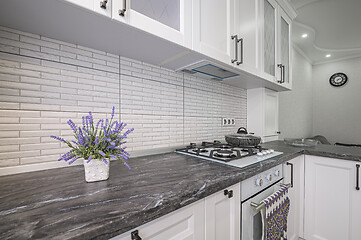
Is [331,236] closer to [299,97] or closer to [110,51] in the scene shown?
[110,51]

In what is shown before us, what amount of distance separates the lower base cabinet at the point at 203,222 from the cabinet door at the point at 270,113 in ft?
4.66

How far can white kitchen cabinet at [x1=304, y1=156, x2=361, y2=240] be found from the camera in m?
1.26

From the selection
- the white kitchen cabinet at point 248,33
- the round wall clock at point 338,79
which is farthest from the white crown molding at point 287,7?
the round wall clock at point 338,79

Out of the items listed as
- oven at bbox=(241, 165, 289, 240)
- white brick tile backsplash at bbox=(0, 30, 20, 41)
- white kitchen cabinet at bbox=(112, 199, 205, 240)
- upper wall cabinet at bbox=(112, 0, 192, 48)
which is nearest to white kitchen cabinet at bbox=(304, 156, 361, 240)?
oven at bbox=(241, 165, 289, 240)

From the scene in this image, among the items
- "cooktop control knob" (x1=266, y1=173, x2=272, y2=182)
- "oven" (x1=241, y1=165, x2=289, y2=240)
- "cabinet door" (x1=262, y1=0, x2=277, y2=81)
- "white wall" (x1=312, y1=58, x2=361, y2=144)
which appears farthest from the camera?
"white wall" (x1=312, y1=58, x2=361, y2=144)

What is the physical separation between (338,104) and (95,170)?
5.32m

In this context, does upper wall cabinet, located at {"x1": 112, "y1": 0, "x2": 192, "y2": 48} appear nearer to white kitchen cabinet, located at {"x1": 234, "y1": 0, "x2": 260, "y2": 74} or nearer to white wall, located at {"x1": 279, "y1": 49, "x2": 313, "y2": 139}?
white kitchen cabinet, located at {"x1": 234, "y1": 0, "x2": 260, "y2": 74}

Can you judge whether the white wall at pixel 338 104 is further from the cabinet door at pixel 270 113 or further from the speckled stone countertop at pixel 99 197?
the speckled stone countertop at pixel 99 197

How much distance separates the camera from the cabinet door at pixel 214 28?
927 mm

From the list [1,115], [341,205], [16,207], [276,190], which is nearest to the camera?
[16,207]

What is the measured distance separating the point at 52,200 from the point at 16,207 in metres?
0.08

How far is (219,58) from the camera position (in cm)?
105

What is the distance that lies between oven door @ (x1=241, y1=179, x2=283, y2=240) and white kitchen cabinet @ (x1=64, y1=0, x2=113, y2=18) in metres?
1.07

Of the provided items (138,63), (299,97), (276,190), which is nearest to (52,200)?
(138,63)
